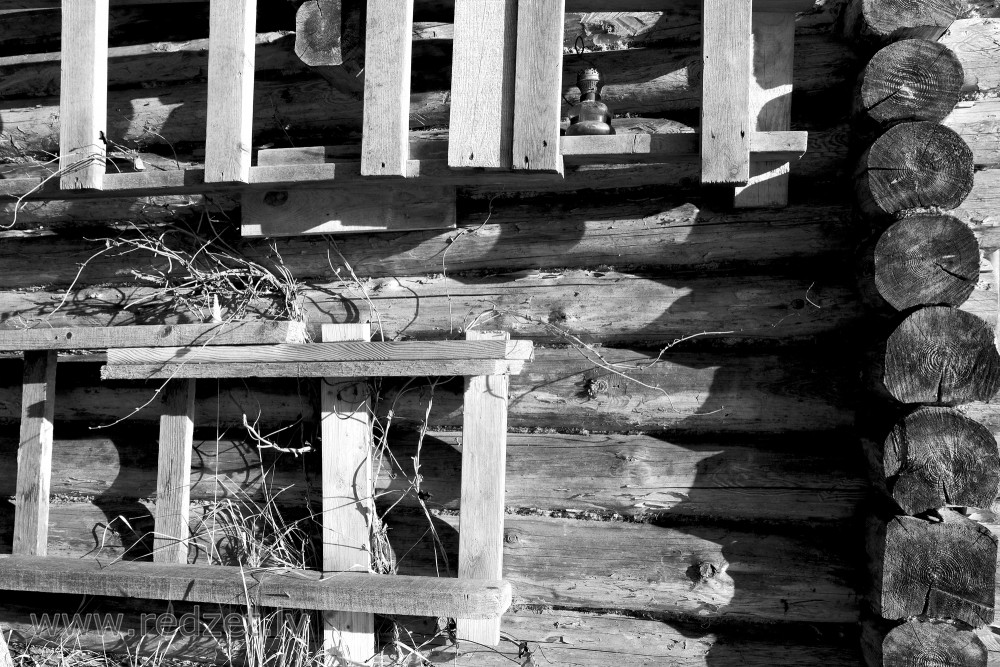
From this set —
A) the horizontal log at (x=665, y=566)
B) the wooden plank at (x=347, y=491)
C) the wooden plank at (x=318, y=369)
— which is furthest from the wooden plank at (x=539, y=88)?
the horizontal log at (x=665, y=566)

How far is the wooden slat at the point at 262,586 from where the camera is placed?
2.33 meters

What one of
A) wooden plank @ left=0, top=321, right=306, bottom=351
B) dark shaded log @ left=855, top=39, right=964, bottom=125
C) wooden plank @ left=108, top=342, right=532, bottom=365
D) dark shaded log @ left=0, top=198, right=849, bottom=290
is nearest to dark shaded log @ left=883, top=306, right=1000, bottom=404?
dark shaded log @ left=0, top=198, right=849, bottom=290

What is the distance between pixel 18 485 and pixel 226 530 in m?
0.79

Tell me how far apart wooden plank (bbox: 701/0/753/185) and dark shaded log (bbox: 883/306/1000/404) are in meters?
0.61

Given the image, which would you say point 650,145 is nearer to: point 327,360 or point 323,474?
point 327,360

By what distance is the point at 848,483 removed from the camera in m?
2.43

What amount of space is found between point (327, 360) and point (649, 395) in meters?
1.04

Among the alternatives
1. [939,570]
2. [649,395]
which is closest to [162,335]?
[649,395]

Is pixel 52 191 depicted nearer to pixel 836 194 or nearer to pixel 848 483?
pixel 836 194

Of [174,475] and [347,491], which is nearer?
[347,491]

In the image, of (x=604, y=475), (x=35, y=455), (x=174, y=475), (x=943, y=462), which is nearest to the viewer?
(x=943, y=462)

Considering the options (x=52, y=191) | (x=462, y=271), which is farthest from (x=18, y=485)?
(x=462, y=271)

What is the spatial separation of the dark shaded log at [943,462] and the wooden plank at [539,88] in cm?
122

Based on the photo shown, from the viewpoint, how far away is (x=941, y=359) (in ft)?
6.88
